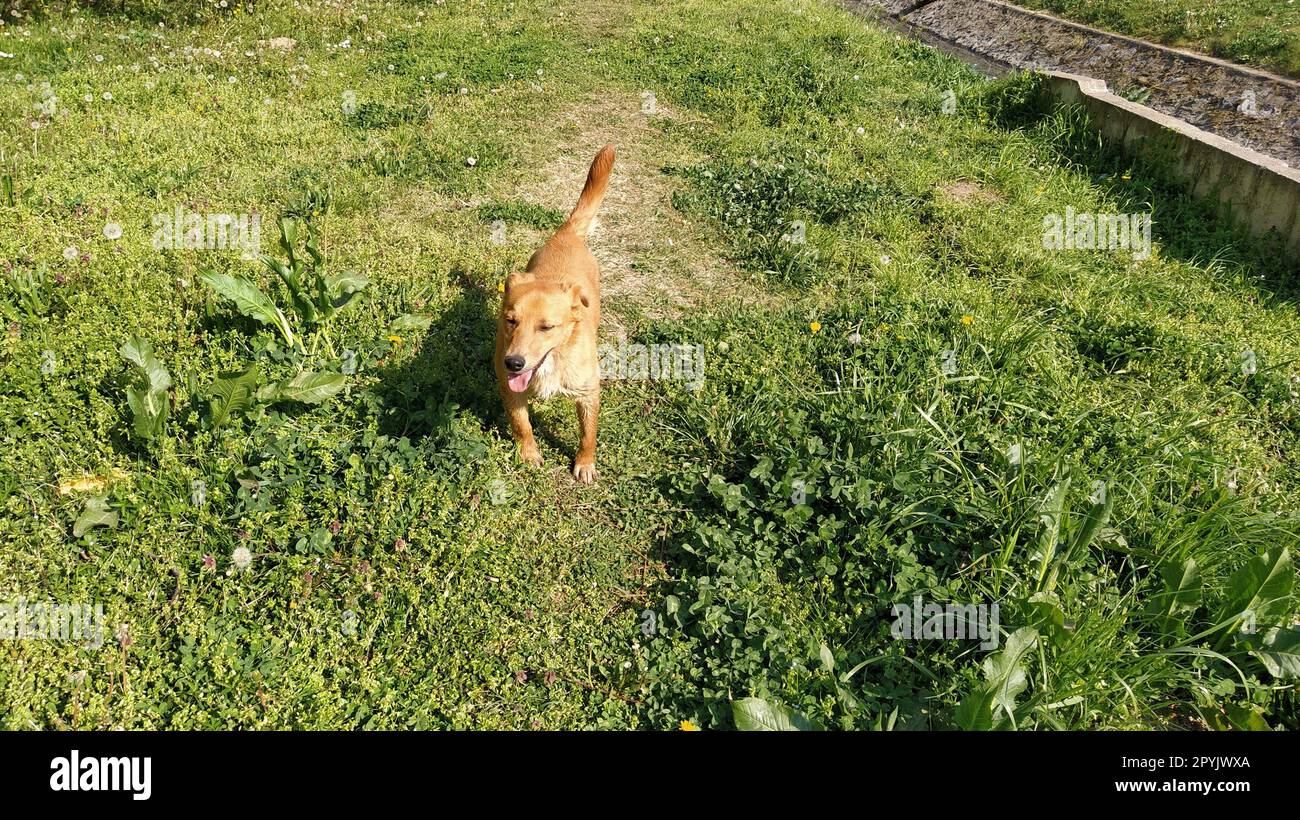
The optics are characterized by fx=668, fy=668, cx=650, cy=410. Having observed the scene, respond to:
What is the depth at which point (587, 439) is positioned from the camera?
4152 mm

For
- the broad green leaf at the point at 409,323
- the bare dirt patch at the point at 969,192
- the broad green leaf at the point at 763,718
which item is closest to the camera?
the broad green leaf at the point at 763,718

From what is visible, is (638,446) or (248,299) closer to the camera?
(248,299)

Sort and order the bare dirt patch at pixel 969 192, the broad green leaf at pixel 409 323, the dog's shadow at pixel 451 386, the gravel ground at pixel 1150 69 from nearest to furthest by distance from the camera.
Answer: the dog's shadow at pixel 451 386 → the broad green leaf at pixel 409 323 → the bare dirt patch at pixel 969 192 → the gravel ground at pixel 1150 69

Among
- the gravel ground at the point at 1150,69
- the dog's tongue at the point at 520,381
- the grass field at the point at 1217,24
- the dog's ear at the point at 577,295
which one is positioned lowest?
the dog's tongue at the point at 520,381

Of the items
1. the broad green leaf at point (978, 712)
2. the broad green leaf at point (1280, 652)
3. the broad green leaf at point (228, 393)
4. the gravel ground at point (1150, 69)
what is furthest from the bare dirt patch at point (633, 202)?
the gravel ground at point (1150, 69)

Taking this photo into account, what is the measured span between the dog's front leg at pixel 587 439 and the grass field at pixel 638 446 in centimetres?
11

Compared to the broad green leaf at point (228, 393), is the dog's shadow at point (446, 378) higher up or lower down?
lower down

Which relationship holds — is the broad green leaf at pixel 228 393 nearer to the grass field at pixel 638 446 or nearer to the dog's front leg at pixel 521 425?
the grass field at pixel 638 446

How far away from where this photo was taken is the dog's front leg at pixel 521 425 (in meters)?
3.99

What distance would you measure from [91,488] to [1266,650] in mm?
5656

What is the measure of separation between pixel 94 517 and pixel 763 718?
3328mm

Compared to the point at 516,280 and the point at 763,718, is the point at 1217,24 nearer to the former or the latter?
the point at 516,280

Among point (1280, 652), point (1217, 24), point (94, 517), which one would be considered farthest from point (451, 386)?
point (1217, 24)
